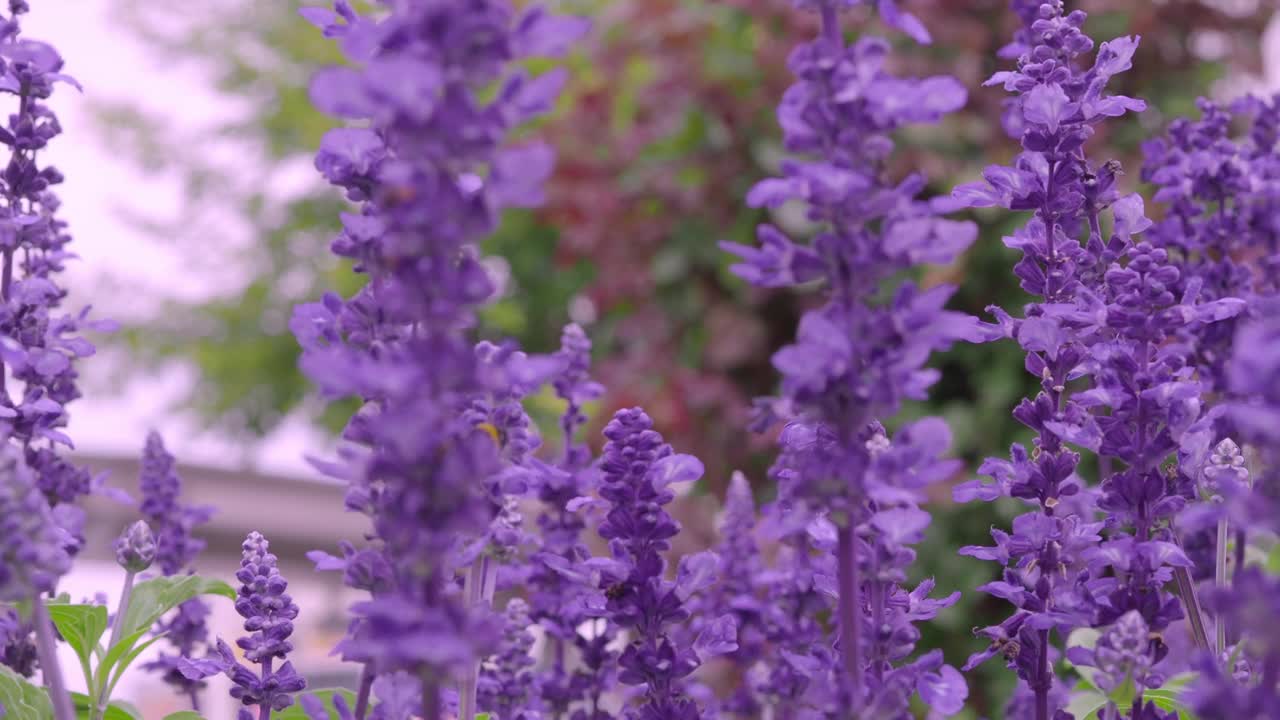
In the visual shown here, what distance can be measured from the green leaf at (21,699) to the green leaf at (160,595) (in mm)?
150

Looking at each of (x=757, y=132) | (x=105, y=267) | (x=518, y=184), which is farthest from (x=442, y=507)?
(x=105, y=267)

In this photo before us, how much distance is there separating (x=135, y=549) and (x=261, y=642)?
9.9 inches

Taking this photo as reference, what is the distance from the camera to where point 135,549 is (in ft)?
5.03

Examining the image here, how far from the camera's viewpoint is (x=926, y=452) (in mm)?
1043

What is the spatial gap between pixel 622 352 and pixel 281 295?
607cm

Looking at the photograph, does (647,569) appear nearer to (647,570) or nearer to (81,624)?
(647,570)

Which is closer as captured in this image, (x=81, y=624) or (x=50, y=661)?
(x=50, y=661)

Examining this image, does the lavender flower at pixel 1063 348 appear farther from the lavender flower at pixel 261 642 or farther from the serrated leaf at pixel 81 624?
the serrated leaf at pixel 81 624

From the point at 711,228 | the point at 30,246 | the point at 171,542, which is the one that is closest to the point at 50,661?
the point at 30,246

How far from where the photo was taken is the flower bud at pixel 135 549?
1.53 m

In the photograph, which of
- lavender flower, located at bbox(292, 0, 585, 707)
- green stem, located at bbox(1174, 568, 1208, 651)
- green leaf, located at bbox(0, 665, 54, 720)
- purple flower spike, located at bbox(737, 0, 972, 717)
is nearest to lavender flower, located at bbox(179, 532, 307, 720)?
green leaf, located at bbox(0, 665, 54, 720)

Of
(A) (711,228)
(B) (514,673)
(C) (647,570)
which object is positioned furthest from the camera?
(A) (711,228)

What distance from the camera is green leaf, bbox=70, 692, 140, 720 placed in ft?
5.29

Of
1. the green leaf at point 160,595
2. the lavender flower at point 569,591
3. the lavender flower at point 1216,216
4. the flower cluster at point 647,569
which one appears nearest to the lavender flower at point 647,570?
the flower cluster at point 647,569
